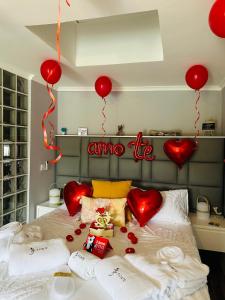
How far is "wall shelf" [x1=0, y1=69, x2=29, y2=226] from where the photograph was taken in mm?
2297

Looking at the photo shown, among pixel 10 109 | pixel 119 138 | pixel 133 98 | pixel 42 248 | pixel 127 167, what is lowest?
pixel 42 248

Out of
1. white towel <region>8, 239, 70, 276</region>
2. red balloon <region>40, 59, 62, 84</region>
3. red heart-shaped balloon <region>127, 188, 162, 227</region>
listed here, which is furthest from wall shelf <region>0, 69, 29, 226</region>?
red heart-shaped balloon <region>127, 188, 162, 227</region>

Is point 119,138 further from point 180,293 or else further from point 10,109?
point 180,293

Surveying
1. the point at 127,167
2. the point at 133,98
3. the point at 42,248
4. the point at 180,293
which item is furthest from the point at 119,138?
the point at 180,293

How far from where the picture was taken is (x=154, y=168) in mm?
2768

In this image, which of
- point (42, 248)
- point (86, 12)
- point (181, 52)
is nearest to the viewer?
point (86, 12)

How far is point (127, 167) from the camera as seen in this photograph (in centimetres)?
285

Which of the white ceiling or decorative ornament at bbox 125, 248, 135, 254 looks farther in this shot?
decorative ornament at bbox 125, 248, 135, 254

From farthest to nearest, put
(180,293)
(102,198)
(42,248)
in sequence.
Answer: (102,198), (42,248), (180,293)

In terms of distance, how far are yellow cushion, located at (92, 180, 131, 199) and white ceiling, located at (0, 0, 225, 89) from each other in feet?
4.18

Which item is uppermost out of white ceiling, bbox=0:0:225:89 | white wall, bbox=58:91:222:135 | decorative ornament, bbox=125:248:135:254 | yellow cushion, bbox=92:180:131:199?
white ceiling, bbox=0:0:225:89

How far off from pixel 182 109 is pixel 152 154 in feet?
2.39

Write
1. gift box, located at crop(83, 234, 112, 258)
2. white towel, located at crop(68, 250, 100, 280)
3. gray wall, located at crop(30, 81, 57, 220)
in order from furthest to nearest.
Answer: gray wall, located at crop(30, 81, 57, 220) < gift box, located at crop(83, 234, 112, 258) < white towel, located at crop(68, 250, 100, 280)

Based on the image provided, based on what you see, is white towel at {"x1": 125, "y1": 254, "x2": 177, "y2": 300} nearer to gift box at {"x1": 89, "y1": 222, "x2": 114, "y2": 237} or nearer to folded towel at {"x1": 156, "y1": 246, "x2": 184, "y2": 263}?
folded towel at {"x1": 156, "y1": 246, "x2": 184, "y2": 263}
